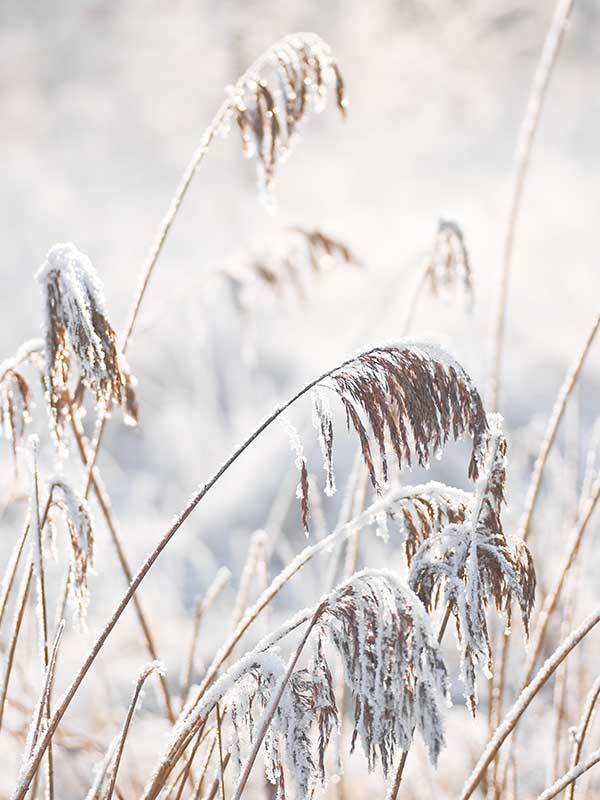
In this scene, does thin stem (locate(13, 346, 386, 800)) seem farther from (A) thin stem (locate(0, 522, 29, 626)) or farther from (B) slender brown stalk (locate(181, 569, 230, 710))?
(B) slender brown stalk (locate(181, 569, 230, 710))

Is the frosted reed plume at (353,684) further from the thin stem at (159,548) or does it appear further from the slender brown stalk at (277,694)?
the thin stem at (159,548)

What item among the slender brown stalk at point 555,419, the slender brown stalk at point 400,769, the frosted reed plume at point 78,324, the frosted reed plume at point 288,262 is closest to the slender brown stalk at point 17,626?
the frosted reed plume at point 78,324

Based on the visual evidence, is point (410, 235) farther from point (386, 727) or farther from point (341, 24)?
point (386, 727)

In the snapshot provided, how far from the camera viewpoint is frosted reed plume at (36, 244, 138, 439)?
0.76m

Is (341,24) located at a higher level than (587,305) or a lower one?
higher

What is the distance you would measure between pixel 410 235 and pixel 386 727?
652 centimetres

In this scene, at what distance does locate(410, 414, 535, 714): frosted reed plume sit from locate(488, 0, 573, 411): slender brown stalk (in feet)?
1.97

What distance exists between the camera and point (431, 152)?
27.3ft

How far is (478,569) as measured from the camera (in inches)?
27.2

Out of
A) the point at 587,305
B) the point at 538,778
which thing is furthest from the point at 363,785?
the point at 587,305

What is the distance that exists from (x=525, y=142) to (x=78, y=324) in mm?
831

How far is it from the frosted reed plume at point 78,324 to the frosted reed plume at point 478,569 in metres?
0.31

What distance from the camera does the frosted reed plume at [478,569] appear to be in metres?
0.67

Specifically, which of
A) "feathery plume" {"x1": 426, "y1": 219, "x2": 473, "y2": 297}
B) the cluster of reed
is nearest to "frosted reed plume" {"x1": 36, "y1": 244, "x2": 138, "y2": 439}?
the cluster of reed
